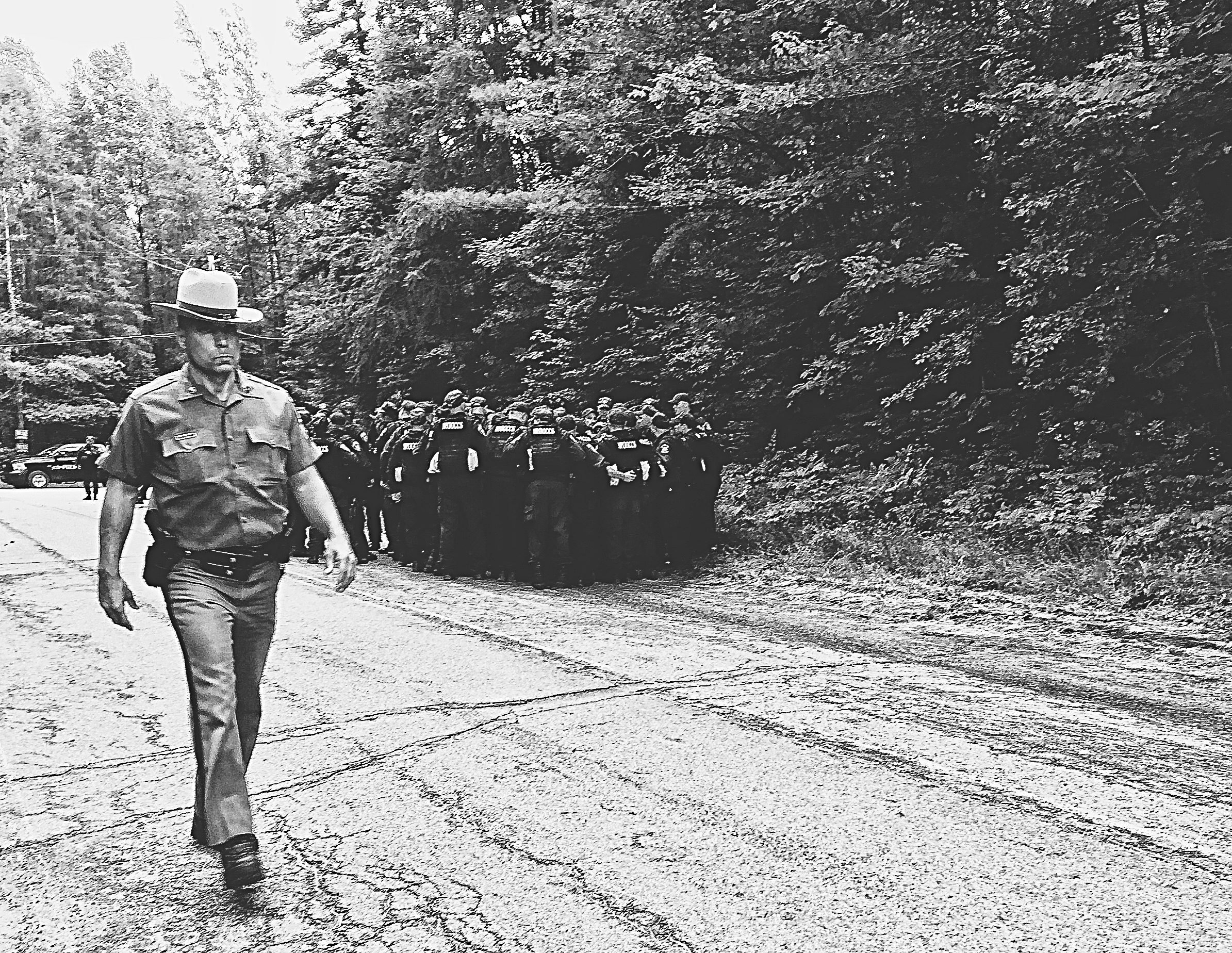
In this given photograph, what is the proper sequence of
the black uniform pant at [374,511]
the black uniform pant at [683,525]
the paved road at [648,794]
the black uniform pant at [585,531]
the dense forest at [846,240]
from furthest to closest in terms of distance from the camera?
1. the black uniform pant at [374,511]
2. the black uniform pant at [683,525]
3. the black uniform pant at [585,531]
4. the dense forest at [846,240]
5. the paved road at [648,794]

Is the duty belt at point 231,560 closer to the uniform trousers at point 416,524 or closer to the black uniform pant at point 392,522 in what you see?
the uniform trousers at point 416,524

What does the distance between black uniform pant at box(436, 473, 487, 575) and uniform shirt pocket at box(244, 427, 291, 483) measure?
360 inches

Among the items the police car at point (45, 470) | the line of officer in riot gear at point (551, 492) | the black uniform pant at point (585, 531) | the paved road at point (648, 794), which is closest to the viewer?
the paved road at point (648, 794)

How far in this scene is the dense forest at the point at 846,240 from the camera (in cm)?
1241

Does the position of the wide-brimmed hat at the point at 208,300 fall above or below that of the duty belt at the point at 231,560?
above

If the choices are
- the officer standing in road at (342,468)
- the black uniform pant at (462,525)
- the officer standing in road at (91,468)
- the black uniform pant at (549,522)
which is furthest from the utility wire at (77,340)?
the black uniform pant at (549,522)

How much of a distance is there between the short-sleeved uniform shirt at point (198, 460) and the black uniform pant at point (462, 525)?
30.3ft

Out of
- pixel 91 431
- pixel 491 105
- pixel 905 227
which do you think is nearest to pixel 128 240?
pixel 91 431

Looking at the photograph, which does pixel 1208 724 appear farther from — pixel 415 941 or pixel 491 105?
pixel 491 105

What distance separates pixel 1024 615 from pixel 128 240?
63.6m

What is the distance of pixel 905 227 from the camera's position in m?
15.7

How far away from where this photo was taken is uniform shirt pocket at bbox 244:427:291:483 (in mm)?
4379

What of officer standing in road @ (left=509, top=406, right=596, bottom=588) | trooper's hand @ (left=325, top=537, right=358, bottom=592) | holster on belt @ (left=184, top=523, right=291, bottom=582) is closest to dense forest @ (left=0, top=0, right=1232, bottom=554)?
officer standing in road @ (left=509, top=406, right=596, bottom=588)

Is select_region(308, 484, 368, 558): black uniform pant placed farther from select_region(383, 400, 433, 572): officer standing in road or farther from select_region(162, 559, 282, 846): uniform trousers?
select_region(162, 559, 282, 846): uniform trousers
